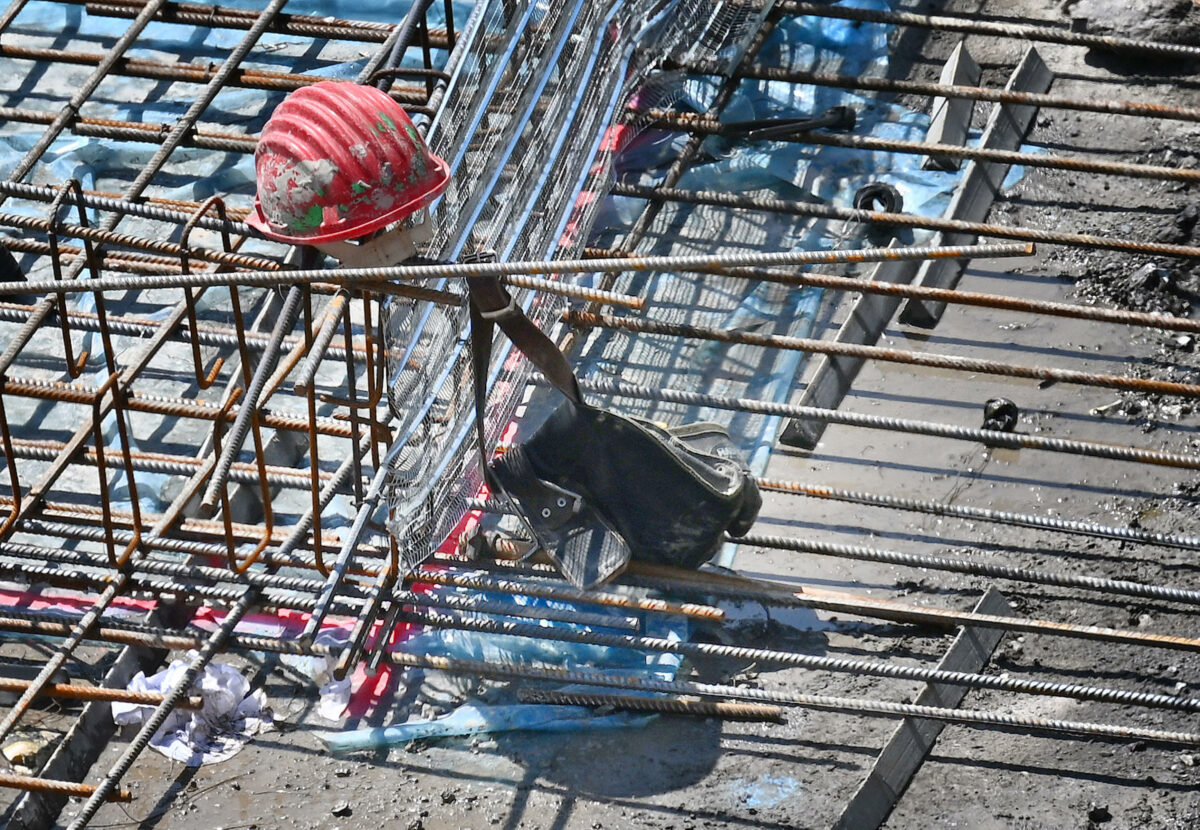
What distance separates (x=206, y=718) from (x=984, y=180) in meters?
4.96

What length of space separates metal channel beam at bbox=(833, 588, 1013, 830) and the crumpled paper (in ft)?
8.08

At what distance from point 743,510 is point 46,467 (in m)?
3.52

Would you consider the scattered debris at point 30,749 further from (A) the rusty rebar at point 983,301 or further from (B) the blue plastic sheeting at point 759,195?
(A) the rusty rebar at point 983,301

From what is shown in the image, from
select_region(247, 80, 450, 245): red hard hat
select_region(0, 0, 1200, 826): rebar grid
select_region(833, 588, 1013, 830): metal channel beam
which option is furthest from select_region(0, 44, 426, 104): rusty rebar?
select_region(833, 588, 1013, 830): metal channel beam

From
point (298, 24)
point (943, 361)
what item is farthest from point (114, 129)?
point (943, 361)

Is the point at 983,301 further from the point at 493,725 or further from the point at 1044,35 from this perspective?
the point at 493,725

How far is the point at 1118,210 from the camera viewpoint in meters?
7.21

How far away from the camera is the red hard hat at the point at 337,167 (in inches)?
168

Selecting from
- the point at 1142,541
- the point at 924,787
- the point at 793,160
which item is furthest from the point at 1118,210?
the point at 924,787

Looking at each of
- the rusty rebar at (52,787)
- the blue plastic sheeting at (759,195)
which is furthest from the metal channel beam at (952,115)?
the rusty rebar at (52,787)

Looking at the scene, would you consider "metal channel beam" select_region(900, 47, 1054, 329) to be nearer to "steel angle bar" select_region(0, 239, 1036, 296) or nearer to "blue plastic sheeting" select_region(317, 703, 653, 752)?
"blue plastic sheeting" select_region(317, 703, 653, 752)

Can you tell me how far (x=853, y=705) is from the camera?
4.89 m

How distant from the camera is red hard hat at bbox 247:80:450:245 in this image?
4277 mm

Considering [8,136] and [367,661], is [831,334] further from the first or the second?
[8,136]
